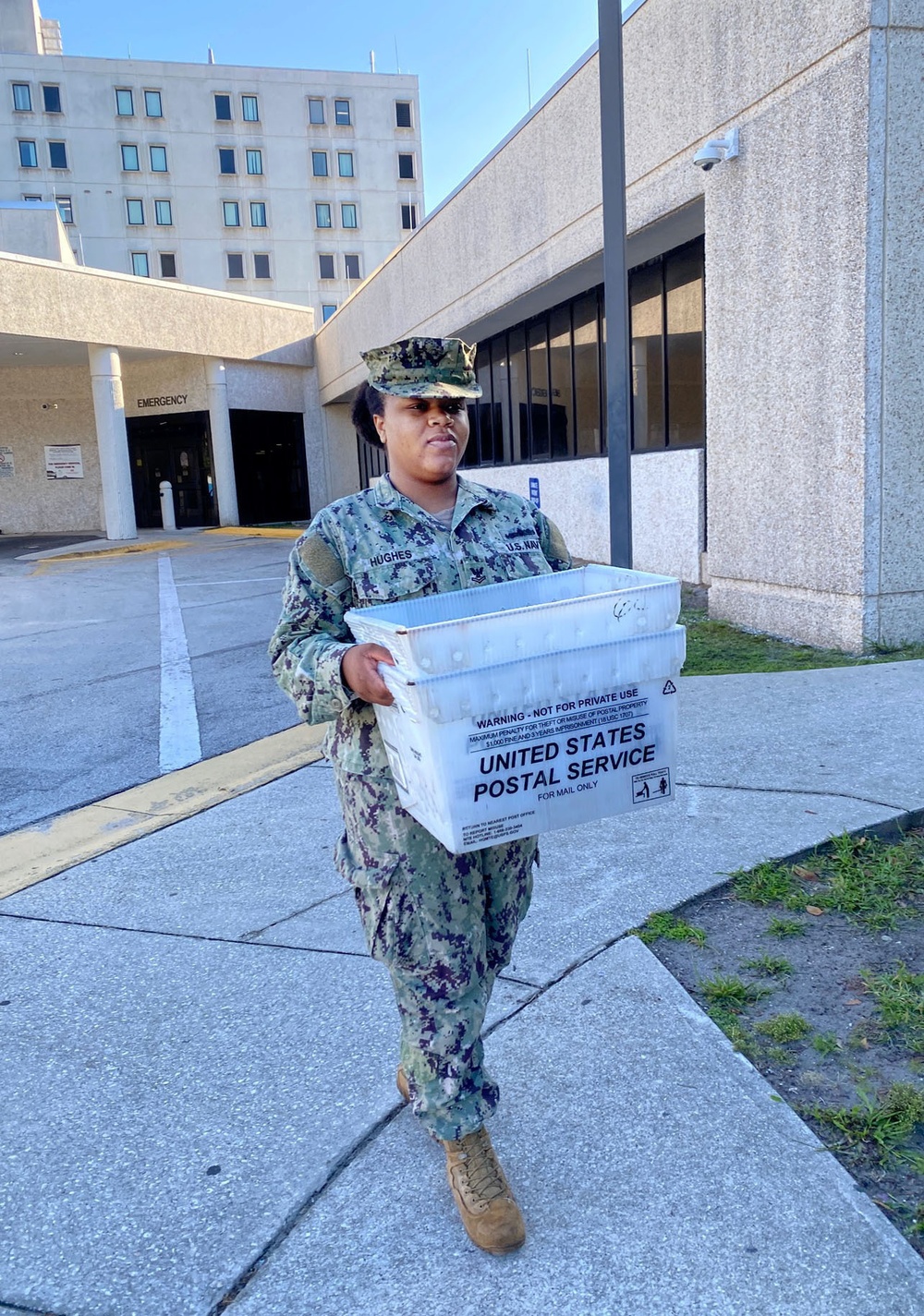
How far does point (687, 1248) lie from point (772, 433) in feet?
21.7

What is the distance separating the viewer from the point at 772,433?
25.1 feet

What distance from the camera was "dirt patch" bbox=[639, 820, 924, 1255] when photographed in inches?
90.7

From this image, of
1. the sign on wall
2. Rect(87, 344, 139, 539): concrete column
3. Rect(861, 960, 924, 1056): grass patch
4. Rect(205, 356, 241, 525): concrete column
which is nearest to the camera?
Rect(861, 960, 924, 1056): grass patch

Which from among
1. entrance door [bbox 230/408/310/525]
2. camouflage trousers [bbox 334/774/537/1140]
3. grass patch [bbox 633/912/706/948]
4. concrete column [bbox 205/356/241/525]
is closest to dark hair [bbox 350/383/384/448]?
camouflage trousers [bbox 334/774/537/1140]

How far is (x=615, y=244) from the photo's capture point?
5262mm

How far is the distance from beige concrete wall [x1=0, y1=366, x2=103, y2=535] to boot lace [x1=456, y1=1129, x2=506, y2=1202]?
28.5 metres

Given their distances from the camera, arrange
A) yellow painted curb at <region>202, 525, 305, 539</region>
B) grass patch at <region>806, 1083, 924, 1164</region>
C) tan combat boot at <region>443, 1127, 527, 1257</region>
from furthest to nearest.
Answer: yellow painted curb at <region>202, 525, 305, 539</region> < grass patch at <region>806, 1083, 924, 1164</region> < tan combat boot at <region>443, 1127, 527, 1257</region>

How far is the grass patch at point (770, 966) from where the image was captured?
3.03m

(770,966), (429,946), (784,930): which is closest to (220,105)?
(784,930)

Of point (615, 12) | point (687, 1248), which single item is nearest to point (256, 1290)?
point (687, 1248)

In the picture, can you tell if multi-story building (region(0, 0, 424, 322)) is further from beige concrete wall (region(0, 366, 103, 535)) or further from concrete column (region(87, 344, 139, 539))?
concrete column (region(87, 344, 139, 539))

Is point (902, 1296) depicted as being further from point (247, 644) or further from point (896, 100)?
point (247, 644)

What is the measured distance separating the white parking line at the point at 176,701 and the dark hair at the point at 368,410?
135 inches

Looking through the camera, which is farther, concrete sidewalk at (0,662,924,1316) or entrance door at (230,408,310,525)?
entrance door at (230,408,310,525)
